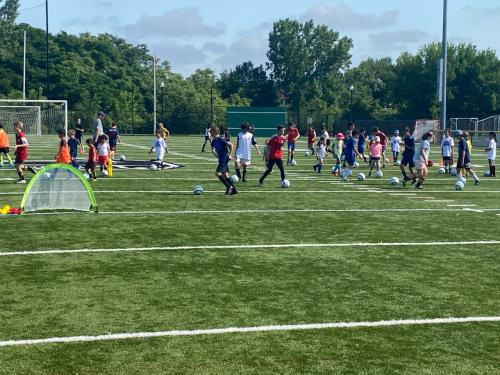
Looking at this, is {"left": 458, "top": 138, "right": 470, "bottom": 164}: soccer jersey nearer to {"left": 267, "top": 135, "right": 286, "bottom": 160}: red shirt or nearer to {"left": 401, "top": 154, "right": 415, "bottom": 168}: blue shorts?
{"left": 401, "top": 154, "right": 415, "bottom": 168}: blue shorts

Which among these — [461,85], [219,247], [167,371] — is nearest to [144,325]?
[167,371]

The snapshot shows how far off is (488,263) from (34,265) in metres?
6.10

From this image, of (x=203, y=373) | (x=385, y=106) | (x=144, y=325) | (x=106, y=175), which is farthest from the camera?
(x=385, y=106)

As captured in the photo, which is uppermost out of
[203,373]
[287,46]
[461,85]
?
[287,46]

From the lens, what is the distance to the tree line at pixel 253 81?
82688mm

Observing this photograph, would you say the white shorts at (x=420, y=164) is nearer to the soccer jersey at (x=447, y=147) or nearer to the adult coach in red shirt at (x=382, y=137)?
the adult coach in red shirt at (x=382, y=137)

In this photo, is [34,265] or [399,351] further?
[34,265]

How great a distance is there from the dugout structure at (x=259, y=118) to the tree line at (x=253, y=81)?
7.45m

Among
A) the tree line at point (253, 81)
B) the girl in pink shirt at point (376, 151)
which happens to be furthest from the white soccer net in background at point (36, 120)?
the girl in pink shirt at point (376, 151)

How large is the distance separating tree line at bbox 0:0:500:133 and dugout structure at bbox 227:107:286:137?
745cm

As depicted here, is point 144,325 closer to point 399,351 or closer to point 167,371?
point 167,371

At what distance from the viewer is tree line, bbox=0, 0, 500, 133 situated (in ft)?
271

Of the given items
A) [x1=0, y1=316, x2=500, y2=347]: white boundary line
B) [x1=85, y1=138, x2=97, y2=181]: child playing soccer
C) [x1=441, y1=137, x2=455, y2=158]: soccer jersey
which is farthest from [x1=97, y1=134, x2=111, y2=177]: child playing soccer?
[x1=0, y1=316, x2=500, y2=347]: white boundary line

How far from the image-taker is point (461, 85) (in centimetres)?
8588
